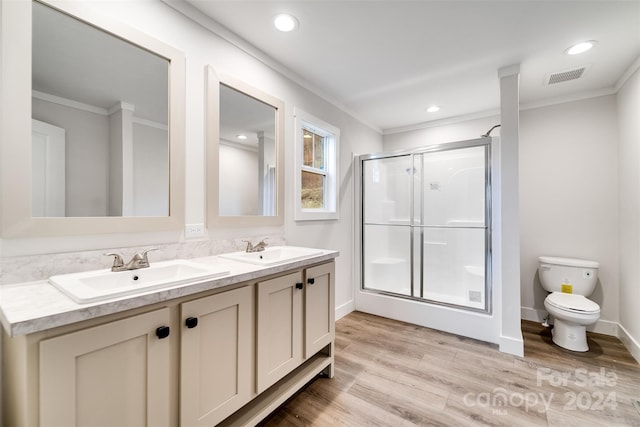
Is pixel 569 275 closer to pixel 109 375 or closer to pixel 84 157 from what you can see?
pixel 109 375

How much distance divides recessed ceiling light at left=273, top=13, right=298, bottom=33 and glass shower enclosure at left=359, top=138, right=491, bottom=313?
6.06 ft

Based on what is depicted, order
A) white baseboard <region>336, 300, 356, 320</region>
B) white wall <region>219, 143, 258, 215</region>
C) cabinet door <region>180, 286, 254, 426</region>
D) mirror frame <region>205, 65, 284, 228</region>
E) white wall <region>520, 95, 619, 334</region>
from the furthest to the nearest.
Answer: white baseboard <region>336, 300, 356, 320</region> → white wall <region>520, 95, 619, 334</region> → white wall <region>219, 143, 258, 215</region> → mirror frame <region>205, 65, 284, 228</region> → cabinet door <region>180, 286, 254, 426</region>

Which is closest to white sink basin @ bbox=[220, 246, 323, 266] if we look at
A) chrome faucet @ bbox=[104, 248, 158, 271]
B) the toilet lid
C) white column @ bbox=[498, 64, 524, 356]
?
chrome faucet @ bbox=[104, 248, 158, 271]

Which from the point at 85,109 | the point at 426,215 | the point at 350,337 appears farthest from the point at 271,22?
the point at 350,337

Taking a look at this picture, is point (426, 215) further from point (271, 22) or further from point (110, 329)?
point (110, 329)

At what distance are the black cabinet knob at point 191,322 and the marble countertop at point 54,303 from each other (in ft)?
0.36

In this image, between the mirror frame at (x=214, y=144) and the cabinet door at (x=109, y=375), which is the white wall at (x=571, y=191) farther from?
the cabinet door at (x=109, y=375)

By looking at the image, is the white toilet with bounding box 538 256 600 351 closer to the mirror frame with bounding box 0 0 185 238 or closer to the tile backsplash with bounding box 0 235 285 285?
the tile backsplash with bounding box 0 235 285 285

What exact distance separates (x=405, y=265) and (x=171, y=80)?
120 inches

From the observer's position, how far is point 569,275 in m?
2.72

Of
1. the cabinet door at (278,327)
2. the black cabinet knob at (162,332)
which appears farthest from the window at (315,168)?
the black cabinet knob at (162,332)

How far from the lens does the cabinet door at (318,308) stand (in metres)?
1.82

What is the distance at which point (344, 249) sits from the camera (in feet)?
10.8

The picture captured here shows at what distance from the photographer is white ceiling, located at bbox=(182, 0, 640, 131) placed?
1721 millimetres
